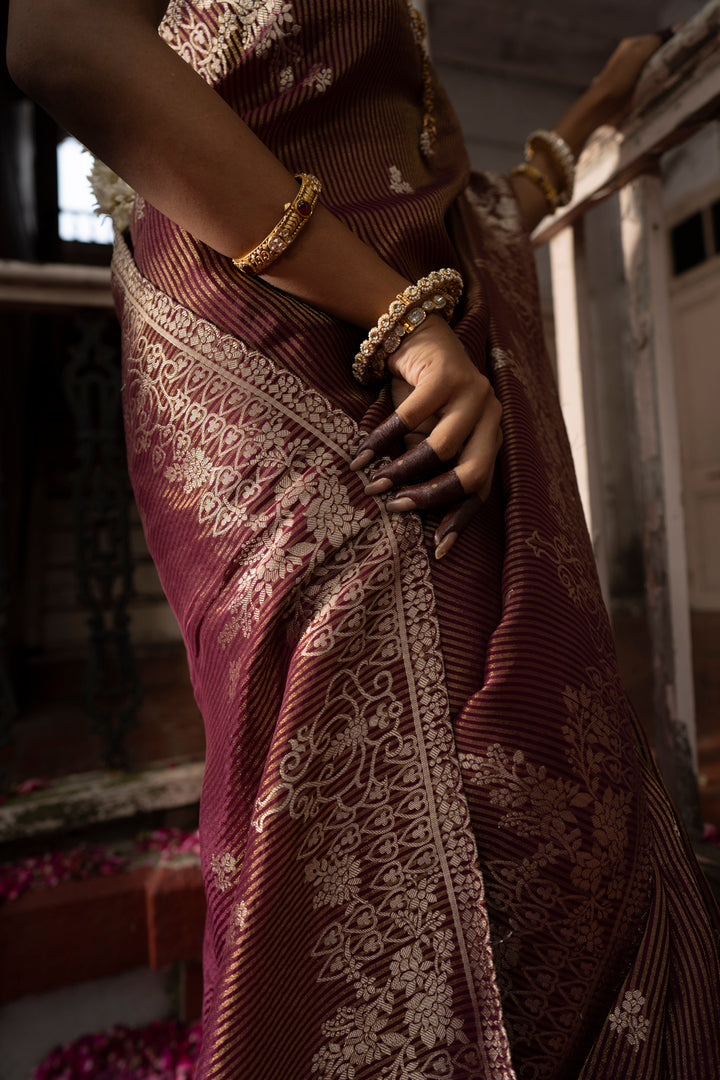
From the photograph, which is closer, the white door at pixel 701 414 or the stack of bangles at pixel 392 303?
the stack of bangles at pixel 392 303

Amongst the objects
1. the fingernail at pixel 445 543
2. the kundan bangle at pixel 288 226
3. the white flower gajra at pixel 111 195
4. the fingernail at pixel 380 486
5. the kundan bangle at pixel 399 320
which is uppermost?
the white flower gajra at pixel 111 195

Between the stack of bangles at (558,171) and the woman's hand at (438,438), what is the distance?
59 centimetres

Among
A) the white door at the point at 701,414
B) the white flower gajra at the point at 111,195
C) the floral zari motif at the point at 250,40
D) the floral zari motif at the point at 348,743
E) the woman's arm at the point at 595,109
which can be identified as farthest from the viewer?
the white door at the point at 701,414

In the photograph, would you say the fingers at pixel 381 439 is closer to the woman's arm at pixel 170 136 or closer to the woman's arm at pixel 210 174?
the woman's arm at pixel 210 174

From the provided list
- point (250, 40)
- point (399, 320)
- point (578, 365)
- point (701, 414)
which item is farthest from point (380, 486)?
point (701, 414)

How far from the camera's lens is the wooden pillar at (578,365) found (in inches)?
44.3

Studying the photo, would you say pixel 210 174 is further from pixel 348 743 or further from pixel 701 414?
pixel 701 414

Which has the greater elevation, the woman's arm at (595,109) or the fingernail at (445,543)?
the woman's arm at (595,109)

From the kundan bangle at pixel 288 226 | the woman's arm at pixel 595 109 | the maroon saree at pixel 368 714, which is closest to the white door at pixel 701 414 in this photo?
the woman's arm at pixel 595 109

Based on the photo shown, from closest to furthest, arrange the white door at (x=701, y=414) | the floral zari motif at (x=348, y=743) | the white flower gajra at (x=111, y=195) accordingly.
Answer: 1. the floral zari motif at (x=348, y=743)
2. the white flower gajra at (x=111, y=195)
3. the white door at (x=701, y=414)

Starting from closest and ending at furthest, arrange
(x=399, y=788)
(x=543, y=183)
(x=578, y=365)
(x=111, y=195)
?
(x=399, y=788), (x=111, y=195), (x=543, y=183), (x=578, y=365)

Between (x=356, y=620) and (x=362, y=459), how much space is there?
0.44ft

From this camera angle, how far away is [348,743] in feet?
1.63

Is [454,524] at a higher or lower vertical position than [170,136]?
lower
